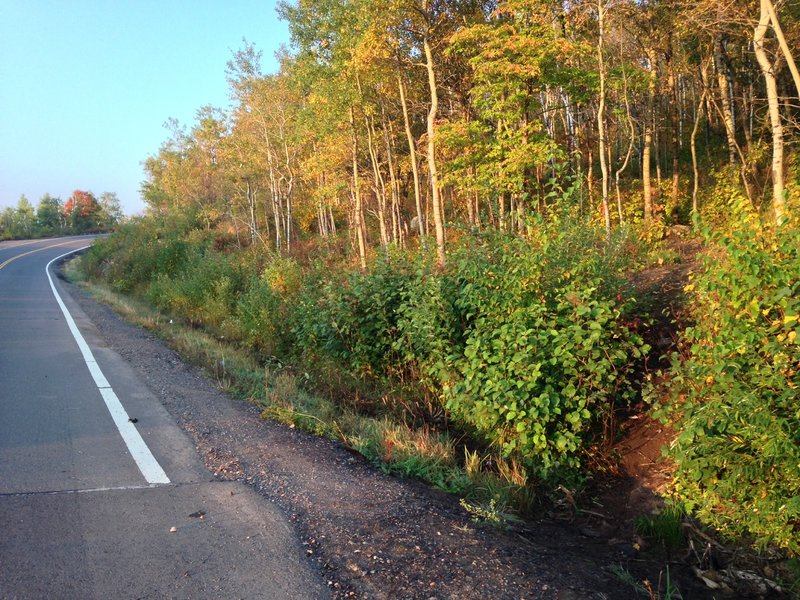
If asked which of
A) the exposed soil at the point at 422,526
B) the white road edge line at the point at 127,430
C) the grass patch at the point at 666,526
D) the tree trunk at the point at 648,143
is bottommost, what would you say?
the grass patch at the point at 666,526

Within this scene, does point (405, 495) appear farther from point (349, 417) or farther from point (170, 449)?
point (349, 417)

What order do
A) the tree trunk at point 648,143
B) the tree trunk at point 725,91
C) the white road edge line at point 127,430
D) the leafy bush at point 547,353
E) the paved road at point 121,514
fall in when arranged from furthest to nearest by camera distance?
the tree trunk at point 725,91
the tree trunk at point 648,143
the leafy bush at point 547,353
the white road edge line at point 127,430
the paved road at point 121,514

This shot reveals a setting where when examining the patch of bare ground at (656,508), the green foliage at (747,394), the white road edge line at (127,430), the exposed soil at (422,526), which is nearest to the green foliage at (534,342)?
the patch of bare ground at (656,508)

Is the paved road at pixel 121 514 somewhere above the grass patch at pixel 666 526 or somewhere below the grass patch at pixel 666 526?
above

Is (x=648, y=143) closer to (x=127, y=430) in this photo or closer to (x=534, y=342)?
(x=534, y=342)

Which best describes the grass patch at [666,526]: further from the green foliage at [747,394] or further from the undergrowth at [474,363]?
the undergrowth at [474,363]

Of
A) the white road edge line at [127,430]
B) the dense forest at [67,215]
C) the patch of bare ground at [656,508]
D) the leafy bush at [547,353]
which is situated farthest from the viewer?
the dense forest at [67,215]

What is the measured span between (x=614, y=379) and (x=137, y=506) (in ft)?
14.9

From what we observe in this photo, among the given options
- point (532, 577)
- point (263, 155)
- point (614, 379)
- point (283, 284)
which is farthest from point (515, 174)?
point (263, 155)

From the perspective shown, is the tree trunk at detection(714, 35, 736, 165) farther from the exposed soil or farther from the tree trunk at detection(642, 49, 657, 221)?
the exposed soil

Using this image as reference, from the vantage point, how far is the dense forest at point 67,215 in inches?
2859

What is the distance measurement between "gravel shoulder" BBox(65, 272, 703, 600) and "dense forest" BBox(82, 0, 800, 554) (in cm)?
56

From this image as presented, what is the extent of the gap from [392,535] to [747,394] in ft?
9.29

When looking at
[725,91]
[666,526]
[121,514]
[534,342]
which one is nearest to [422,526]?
[121,514]
